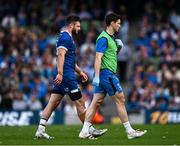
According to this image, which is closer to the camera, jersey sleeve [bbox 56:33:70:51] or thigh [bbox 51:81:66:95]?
jersey sleeve [bbox 56:33:70:51]

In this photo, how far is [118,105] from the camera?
16750mm

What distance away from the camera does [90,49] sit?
102 ft

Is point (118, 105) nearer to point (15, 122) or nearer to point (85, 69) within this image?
point (15, 122)


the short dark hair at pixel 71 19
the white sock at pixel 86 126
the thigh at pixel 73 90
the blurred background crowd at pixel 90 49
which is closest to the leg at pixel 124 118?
the white sock at pixel 86 126

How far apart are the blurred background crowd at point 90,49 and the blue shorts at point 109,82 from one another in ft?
35.9

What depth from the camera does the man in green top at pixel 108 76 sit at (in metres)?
16.7

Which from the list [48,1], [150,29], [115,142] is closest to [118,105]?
[115,142]

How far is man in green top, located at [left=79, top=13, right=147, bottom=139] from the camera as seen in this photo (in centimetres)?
1672

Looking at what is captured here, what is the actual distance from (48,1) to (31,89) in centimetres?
622

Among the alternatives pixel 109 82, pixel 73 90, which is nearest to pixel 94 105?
pixel 73 90

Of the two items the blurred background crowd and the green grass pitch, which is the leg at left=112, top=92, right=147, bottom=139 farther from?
the blurred background crowd

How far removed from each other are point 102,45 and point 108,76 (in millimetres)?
646

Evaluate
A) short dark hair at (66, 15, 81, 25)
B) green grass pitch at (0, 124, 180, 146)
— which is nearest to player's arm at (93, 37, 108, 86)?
short dark hair at (66, 15, 81, 25)

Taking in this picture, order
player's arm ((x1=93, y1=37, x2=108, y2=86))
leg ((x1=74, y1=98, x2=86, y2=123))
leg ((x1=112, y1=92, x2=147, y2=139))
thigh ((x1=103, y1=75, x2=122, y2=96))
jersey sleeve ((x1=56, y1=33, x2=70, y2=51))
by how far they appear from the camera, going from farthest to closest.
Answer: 1. leg ((x1=74, y1=98, x2=86, y2=123))
2. jersey sleeve ((x1=56, y1=33, x2=70, y2=51))
3. thigh ((x1=103, y1=75, x2=122, y2=96))
4. leg ((x1=112, y1=92, x2=147, y2=139))
5. player's arm ((x1=93, y1=37, x2=108, y2=86))
